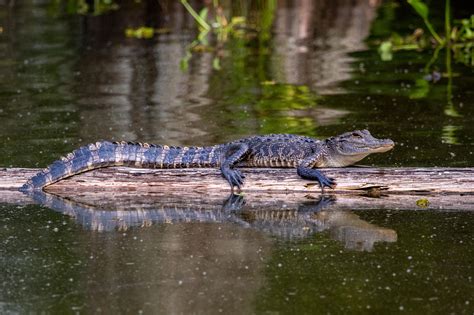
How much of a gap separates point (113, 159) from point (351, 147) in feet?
6.32

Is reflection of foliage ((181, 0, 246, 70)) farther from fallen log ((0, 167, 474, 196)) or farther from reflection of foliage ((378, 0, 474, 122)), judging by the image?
fallen log ((0, 167, 474, 196))

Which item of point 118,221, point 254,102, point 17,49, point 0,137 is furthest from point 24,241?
point 17,49

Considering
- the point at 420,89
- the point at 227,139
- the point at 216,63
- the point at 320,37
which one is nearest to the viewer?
the point at 227,139

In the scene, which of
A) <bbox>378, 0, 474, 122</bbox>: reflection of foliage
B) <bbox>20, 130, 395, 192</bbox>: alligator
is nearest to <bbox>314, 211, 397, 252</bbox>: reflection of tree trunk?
<bbox>20, 130, 395, 192</bbox>: alligator

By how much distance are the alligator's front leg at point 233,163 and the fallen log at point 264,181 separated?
0.22 ft

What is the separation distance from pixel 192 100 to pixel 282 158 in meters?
A: 4.59

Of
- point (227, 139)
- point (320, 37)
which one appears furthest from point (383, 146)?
point (320, 37)

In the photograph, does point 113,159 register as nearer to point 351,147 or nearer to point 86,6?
point 351,147

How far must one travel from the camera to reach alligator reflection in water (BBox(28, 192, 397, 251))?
762 centimetres

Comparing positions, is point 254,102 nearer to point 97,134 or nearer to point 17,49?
point 97,134

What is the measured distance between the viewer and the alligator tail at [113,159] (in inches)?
341

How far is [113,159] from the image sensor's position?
8805 millimetres

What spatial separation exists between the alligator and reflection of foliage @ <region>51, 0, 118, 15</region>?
12956mm

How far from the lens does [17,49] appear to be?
1766 cm
